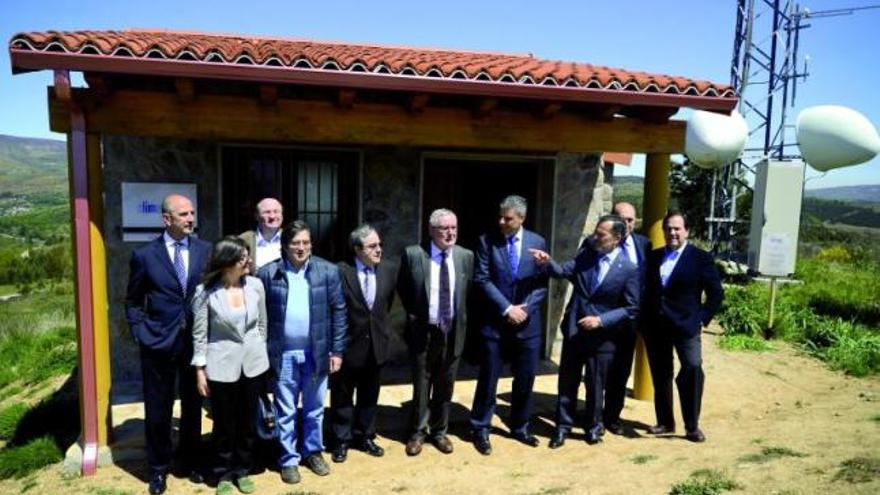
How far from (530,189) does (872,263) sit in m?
13.5

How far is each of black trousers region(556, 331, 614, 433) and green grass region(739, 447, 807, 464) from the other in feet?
3.34

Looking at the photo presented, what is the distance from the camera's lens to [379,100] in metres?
4.68

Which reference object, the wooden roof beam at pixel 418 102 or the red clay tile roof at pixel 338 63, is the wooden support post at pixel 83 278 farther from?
the wooden roof beam at pixel 418 102

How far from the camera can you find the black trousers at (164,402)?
12.6ft

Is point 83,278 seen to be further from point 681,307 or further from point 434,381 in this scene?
point 681,307

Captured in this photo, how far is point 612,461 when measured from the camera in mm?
4344

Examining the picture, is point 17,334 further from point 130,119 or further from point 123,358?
point 130,119

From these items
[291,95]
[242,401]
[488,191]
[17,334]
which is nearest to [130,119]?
[291,95]

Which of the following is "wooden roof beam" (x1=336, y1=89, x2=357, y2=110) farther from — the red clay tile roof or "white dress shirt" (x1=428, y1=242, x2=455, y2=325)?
"white dress shirt" (x1=428, y1=242, x2=455, y2=325)

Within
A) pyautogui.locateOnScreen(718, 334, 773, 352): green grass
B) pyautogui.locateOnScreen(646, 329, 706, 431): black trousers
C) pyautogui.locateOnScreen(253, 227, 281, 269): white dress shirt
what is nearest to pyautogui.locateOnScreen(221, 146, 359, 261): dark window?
pyautogui.locateOnScreen(253, 227, 281, 269): white dress shirt

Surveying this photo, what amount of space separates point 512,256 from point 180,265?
2.24 meters

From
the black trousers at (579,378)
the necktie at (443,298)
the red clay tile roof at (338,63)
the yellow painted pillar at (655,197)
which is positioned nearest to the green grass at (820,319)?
the yellow painted pillar at (655,197)

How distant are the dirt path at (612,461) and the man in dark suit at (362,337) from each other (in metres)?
0.29

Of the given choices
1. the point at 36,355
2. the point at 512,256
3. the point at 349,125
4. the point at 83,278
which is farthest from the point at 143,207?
the point at 36,355
